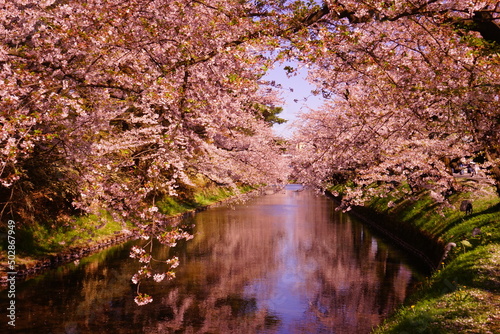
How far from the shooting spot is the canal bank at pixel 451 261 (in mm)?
8625

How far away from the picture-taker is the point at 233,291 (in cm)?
1598

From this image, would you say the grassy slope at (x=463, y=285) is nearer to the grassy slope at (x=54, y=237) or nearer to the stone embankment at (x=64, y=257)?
the stone embankment at (x=64, y=257)

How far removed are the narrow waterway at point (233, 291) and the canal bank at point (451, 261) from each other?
156 centimetres

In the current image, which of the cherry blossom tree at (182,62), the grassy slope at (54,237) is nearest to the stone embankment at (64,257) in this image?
the grassy slope at (54,237)

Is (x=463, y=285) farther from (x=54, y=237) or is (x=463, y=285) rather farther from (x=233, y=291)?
(x=54, y=237)

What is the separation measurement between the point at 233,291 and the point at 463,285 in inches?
307

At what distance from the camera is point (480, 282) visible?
10625mm

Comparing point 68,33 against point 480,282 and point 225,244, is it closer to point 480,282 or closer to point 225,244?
point 480,282

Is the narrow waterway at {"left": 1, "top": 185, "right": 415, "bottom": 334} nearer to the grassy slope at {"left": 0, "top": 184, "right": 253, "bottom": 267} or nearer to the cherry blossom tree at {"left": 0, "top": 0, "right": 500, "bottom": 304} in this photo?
the grassy slope at {"left": 0, "top": 184, "right": 253, "bottom": 267}

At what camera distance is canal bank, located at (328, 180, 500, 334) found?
8625 mm

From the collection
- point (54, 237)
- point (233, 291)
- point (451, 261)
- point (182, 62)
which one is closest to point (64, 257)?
point (54, 237)

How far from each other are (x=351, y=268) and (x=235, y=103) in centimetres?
968

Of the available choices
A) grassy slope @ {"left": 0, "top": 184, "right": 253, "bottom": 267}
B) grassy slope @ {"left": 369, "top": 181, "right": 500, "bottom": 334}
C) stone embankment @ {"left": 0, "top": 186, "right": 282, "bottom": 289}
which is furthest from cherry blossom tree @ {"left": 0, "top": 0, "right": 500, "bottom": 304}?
grassy slope @ {"left": 369, "top": 181, "right": 500, "bottom": 334}

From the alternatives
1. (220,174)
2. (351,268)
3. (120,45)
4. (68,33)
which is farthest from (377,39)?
(220,174)
